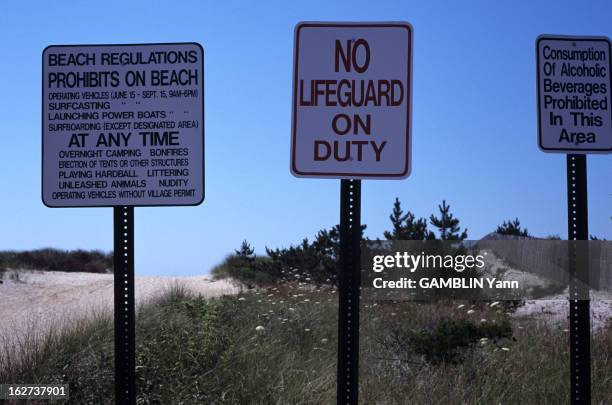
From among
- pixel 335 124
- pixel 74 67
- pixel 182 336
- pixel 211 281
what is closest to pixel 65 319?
pixel 182 336

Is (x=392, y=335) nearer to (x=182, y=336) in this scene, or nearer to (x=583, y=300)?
(x=182, y=336)

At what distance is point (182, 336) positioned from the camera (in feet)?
25.1

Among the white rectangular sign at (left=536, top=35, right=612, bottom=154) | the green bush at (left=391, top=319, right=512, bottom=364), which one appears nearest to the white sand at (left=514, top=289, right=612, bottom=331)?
the green bush at (left=391, top=319, right=512, bottom=364)

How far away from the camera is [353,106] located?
414 cm

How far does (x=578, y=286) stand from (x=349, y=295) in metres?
1.74

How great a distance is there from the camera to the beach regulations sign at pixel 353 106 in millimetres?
4145

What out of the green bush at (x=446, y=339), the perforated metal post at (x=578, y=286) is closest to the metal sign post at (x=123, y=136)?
the perforated metal post at (x=578, y=286)

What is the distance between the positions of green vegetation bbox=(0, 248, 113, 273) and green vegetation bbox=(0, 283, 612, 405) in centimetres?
1777

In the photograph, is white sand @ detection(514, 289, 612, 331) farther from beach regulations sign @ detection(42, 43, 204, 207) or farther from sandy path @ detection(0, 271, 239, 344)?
beach regulations sign @ detection(42, 43, 204, 207)

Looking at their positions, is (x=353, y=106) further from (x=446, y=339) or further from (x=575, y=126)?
(x=446, y=339)

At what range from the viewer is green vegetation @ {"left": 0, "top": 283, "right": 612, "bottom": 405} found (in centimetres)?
650

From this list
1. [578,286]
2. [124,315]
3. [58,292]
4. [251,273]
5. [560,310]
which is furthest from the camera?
[251,273]

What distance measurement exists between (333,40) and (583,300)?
7.91ft

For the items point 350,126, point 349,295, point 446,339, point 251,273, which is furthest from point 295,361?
point 251,273
